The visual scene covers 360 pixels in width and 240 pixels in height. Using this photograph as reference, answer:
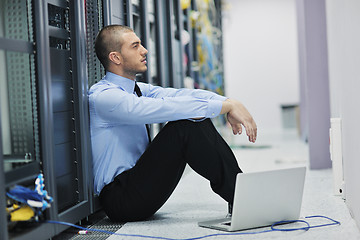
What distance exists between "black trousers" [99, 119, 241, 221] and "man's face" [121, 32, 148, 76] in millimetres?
349

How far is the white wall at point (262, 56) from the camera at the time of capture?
9.31 m

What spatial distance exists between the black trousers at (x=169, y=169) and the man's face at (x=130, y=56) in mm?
349

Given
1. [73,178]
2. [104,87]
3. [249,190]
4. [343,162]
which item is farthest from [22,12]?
[343,162]

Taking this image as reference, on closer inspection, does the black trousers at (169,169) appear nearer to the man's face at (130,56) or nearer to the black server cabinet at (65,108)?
the black server cabinet at (65,108)

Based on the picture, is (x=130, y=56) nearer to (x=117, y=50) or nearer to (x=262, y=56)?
(x=117, y=50)

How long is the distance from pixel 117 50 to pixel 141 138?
398 millimetres

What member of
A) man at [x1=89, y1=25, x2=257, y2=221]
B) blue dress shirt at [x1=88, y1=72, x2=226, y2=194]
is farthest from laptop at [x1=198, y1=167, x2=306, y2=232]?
blue dress shirt at [x1=88, y1=72, x2=226, y2=194]

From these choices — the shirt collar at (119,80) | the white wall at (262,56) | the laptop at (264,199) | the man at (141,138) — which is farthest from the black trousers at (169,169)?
the white wall at (262,56)

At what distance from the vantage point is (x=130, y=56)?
251cm

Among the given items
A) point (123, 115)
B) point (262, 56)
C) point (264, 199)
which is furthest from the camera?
point (262, 56)

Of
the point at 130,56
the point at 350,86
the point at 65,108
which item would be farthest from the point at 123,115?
the point at 350,86

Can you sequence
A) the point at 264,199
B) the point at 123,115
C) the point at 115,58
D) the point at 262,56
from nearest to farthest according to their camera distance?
the point at 264,199, the point at 123,115, the point at 115,58, the point at 262,56

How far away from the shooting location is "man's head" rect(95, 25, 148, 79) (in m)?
2.50

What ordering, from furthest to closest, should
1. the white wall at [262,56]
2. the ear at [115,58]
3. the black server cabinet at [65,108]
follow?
the white wall at [262,56] → the ear at [115,58] → the black server cabinet at [65,108]
